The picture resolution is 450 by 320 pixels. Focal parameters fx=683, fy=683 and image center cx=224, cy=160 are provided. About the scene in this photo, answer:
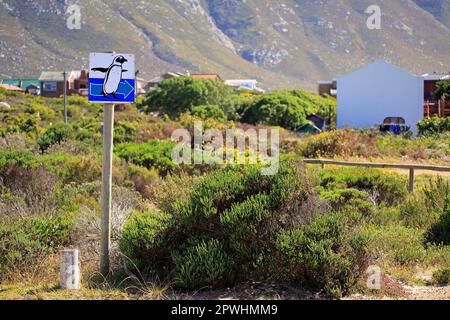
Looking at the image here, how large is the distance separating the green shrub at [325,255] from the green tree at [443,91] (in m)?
42.9

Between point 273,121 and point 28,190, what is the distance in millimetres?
41121

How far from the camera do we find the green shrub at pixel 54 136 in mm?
23859

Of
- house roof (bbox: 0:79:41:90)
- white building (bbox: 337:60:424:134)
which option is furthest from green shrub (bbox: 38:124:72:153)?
house roof (bbox: 0:79:41:90)

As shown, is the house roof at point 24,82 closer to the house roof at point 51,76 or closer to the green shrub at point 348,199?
the house roof at point 51,76

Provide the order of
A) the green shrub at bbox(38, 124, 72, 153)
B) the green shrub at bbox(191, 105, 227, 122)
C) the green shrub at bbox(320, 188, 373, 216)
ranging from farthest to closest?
the green shrub at bbox(191, 105, 227, 122) → the green shrub at bbox(38, 124, 72, 153) → the green shrub at bbox(320, 188, 373, 216)

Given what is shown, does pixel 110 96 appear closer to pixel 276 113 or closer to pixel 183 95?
pixel 276 113

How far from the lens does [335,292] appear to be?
7027 mm

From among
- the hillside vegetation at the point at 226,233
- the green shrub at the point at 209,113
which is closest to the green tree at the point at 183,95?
the green shrub at the point at 209,113

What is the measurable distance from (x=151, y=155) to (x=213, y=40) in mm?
161847

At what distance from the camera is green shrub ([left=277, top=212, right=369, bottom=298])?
23.5ft

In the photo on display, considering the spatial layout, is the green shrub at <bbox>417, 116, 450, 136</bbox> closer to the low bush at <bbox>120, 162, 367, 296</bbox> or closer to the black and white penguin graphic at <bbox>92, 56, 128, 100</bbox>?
the low bush at <bbox>120, 162, 367, 296</bbox>

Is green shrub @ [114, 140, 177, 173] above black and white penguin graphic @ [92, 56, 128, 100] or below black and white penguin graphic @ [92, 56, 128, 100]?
below

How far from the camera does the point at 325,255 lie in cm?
710

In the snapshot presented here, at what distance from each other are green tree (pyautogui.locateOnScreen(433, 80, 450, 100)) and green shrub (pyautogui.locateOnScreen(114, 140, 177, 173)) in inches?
1299
